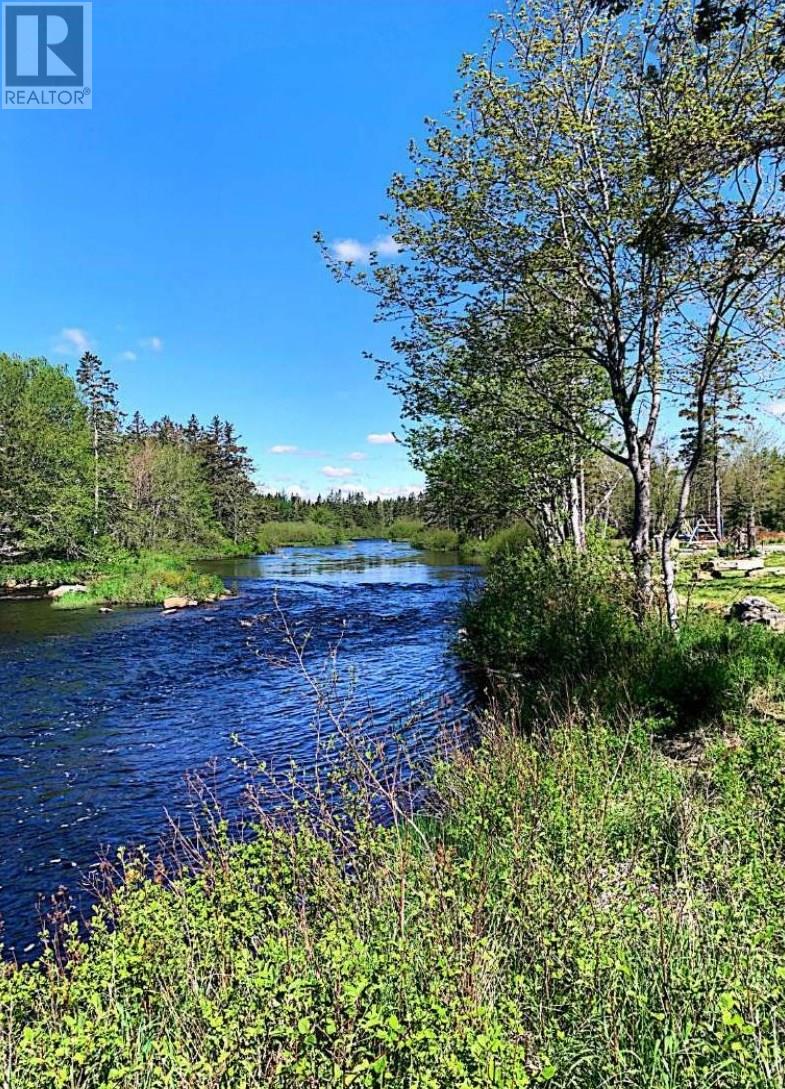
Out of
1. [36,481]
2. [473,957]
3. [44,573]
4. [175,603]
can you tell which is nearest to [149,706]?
[473,957]

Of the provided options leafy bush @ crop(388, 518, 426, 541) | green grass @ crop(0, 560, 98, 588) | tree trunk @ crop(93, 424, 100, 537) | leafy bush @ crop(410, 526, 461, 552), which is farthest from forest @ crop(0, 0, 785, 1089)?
leafy bush @ crop(388, 518, 426, 541)

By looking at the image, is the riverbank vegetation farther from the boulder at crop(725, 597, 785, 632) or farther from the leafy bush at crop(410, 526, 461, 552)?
the leafy bush at crop(410, 526, 461, 552)

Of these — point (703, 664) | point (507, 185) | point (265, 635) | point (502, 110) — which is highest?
point (502, 110)

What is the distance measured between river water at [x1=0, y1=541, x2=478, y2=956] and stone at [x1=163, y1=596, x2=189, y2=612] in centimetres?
112

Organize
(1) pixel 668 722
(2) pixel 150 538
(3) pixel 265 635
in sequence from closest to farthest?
1. (1) pixel 668 722
2. (3) pixel 265 635
3. (2) pixel 150 538

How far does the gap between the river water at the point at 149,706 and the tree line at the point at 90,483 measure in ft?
38.8

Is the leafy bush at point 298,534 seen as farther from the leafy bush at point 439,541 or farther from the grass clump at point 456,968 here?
the grass clump at point 456,968

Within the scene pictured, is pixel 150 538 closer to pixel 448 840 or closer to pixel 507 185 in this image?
Answer: pixel 507 185

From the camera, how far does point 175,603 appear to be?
90.8 feet

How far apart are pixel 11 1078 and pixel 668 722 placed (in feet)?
19.8

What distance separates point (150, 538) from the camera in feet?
164

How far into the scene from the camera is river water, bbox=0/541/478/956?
7.68 m

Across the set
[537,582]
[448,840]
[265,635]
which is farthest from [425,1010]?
[265,635]

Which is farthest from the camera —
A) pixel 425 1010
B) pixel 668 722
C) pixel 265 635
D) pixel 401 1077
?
pixel 265 635
